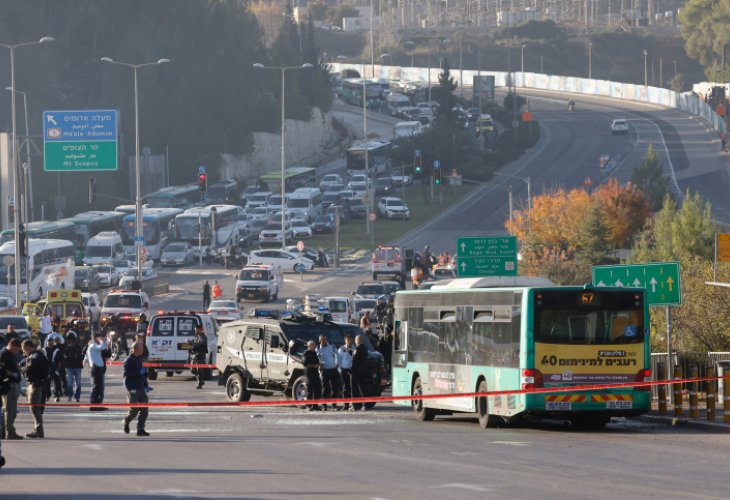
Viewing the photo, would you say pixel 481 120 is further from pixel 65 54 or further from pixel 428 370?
pixel 428 370

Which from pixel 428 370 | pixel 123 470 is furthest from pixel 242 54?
pixel 123 470

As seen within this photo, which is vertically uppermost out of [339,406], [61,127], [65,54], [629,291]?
[65,54]

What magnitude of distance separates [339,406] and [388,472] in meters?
13.0

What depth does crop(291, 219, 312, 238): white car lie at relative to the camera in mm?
97312

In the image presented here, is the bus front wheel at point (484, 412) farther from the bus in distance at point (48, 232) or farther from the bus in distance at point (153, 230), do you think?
the bus in distance at point (153, 230)

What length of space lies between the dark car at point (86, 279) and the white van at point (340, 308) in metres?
22.0

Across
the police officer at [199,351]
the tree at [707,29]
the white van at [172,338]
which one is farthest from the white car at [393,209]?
the tree at [707,29]

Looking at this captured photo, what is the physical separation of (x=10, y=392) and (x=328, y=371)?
28.6 ft

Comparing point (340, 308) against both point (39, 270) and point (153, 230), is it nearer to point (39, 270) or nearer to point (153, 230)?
point (39, 270)

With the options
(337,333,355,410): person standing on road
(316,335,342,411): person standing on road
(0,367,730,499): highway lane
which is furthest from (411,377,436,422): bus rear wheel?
(337,333,355,410): person standing on road

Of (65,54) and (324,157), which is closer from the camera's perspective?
(65,54)

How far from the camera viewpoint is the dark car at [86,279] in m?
77.0

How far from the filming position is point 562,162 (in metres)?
126

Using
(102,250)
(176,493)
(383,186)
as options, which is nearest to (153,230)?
(102,250)
